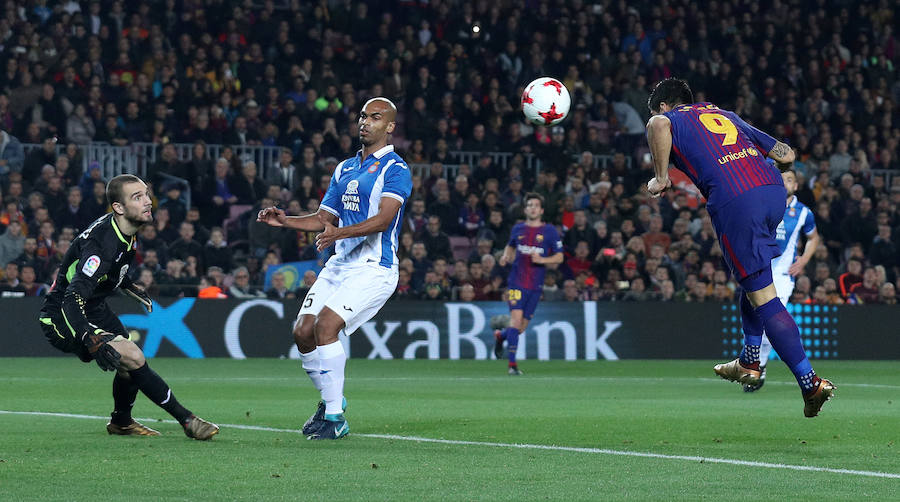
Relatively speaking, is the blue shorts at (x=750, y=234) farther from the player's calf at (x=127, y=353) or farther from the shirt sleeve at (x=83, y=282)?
the shirt sleeve at (x=83, y=282)

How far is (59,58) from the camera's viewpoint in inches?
934

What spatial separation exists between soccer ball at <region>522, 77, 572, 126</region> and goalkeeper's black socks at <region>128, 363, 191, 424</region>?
580 cm

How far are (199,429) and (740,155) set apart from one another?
3.74 metres

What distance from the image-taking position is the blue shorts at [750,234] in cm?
829

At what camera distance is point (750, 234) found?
327 inches

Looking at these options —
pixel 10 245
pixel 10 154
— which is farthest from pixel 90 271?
pixel 10 154

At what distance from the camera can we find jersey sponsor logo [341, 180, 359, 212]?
930 centimetres

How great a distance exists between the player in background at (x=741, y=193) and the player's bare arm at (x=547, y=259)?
8526mm

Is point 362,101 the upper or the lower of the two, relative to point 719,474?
upper

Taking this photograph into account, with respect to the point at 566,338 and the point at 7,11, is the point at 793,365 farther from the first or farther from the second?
the point at 7,11

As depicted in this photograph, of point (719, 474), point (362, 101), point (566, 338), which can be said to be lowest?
point (566, 338)

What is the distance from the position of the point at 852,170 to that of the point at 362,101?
930 centimetres

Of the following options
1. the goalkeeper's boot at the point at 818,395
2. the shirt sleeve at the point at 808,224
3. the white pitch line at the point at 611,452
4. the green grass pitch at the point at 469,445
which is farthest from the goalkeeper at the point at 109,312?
the shirt sleeve at the point at 808,224

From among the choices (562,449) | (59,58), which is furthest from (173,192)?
(562,449)
